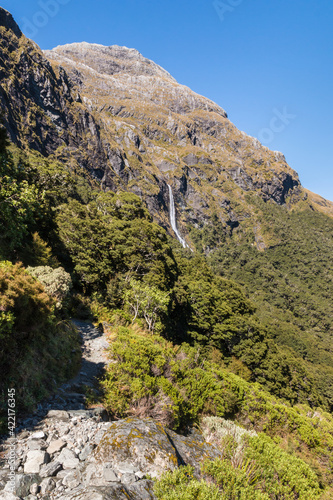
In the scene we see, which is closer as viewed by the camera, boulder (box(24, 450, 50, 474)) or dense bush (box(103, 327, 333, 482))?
boulder (box(24, 450, 50, 474))

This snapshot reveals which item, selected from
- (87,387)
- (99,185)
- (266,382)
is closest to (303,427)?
(87,387)

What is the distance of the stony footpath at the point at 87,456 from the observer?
384 centimetres

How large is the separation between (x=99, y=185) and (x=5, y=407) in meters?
144

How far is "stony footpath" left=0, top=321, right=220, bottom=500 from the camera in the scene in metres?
3.84

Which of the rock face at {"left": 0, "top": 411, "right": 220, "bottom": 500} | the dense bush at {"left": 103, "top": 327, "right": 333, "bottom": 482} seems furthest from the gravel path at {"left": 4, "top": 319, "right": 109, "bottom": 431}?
the dense bush at {"left": 103, "top": 327, "right": 333, "bottom": 482}

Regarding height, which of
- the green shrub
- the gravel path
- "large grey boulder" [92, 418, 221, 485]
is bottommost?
the gravel path

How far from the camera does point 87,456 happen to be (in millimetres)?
4742

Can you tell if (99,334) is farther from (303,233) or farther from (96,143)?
(303,233)

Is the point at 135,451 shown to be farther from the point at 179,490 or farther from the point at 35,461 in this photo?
the point at 35,461

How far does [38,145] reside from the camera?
11444 cm

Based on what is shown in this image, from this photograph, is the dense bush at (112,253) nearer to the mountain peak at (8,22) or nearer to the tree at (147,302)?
the tree at (147,302)

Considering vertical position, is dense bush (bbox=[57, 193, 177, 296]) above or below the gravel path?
above

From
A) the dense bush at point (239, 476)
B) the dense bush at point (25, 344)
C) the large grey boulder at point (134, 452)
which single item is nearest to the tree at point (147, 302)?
the dense bush at point (25, 344)

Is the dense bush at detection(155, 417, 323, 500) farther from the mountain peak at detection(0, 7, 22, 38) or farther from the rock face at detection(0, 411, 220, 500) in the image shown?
the mountain peak at detection(0, 7, 22, 38)
